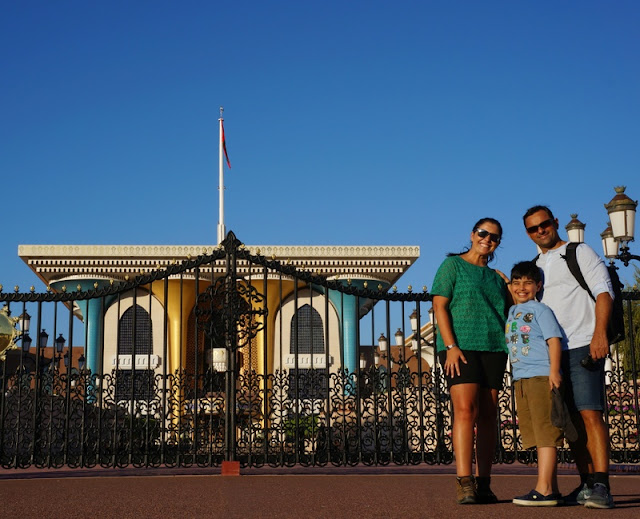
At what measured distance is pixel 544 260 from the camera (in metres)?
5.11

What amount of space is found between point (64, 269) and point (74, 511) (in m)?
15.6

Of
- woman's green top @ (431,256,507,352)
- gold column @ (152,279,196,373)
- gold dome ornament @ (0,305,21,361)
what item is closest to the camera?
woman's green top @ (431,256,507,352)

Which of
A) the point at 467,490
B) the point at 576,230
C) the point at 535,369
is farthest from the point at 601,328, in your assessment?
the point at 576,230

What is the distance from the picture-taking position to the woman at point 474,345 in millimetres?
4816

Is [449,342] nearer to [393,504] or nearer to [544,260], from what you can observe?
[544,260]

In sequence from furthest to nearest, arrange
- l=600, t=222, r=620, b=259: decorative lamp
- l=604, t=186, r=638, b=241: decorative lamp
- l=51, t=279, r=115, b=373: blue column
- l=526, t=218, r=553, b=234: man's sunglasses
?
l=51, t=279, r=115, b=373: blue column → l=600, t=222, r=620, b=259: decorative lamp → l=604, t=186, r=638, b=241: decorative lamp → l=526, t=218, r=553, b=234: man's sunglasses

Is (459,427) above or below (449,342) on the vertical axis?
below

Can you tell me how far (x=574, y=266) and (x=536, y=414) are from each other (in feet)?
3.05

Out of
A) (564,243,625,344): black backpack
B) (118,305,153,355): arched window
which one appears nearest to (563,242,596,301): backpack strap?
(564,243,625,344): black backpack

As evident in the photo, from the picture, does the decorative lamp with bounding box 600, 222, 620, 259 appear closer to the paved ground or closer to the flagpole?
the paved ground

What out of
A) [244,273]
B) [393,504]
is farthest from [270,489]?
[244,273]

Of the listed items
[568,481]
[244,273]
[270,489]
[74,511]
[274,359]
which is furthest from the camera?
[274,359]

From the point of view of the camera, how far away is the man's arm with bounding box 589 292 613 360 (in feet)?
15.1

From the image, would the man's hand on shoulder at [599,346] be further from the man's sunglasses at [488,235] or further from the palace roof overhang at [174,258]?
the palace roof overhang at [174,258]
